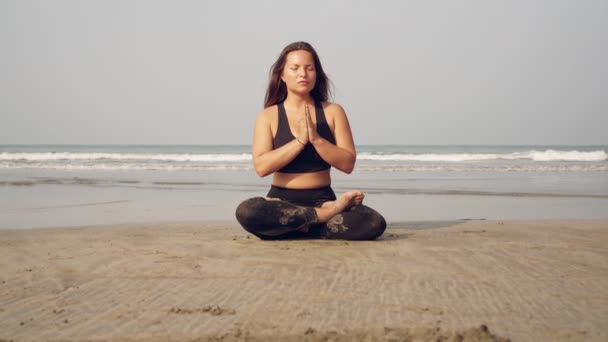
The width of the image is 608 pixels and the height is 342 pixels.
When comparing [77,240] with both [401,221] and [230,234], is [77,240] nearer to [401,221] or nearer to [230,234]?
[230,234]

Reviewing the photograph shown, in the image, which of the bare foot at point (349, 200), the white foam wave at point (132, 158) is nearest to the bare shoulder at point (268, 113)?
the bare foot at point (349, 200)

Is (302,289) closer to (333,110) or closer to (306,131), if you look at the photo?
Answer: (306,131)

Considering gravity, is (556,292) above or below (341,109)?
below

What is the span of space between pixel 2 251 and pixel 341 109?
10.2 ft

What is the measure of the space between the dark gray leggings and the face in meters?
1.06

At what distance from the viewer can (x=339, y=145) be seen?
538cm

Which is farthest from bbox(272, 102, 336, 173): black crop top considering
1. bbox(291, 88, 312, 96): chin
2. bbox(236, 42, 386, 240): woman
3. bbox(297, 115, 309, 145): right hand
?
bbox(297, 115, 309, 145): right hand

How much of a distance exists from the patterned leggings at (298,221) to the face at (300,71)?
105cm

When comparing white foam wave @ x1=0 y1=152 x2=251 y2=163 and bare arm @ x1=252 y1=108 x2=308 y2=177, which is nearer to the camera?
bare arm @ x1=252 y1=108 x2=308 y2=177

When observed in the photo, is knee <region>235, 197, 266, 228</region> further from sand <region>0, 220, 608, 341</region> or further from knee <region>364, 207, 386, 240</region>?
knee <region>364, 207, 386, 240</region>

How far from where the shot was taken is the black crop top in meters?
5.32

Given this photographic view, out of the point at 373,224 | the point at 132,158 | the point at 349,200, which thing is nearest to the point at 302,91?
the point at 349,200

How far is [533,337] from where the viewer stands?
2506mm

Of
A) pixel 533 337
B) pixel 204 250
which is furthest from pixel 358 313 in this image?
pixel 204 250
